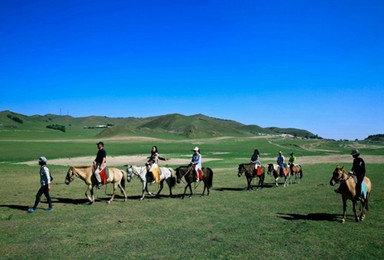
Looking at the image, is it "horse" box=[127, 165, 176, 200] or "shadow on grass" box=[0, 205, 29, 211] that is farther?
"horse" box=[127, 165, 176, 200]

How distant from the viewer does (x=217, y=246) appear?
933 centimetres

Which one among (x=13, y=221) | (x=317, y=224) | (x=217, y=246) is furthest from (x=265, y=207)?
(x=13, y=221)

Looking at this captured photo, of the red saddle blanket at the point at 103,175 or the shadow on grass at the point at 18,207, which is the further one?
the red saddle blanket at the point at 103,175

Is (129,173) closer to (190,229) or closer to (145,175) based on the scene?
(145,175)

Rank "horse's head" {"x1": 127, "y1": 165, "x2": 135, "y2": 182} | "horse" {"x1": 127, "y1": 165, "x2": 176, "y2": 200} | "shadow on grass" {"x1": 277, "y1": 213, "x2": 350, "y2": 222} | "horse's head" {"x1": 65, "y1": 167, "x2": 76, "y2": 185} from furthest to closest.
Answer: "horse" {"x1": 127, "y1": 165, "x2": 176, "y2": 200}
"horse's head" {"x1": 127, "y1": 165, "x2": 135, "y2": 182}
"horse's head" {"x1": 65, "y1": 167, "x2": 76, "y2": 185}
"shadow on grass" {"x1": 277, "y1": 213, "x2": 350, "y2": 222}

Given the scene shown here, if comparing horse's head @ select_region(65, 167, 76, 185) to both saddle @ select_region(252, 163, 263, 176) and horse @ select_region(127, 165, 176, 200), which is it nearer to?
horse @ select_region(127, 165, 176, 200)

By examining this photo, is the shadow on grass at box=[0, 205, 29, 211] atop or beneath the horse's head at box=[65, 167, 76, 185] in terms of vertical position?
beneath

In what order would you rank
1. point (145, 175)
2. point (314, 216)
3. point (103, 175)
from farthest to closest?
1. point (145, 175)
2. point (103, 175)
3. point (314, 216)

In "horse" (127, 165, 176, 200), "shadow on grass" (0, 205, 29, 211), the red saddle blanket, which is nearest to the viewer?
"shadow on grass" (0, 205, 29, 211)

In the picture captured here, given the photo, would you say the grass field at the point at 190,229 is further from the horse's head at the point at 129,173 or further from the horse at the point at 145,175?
the horse's head at the point at 129,173

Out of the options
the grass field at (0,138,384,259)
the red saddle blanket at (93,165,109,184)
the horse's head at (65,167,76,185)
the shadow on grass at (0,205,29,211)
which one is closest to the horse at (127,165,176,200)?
the grass field at (0,138,384,259)

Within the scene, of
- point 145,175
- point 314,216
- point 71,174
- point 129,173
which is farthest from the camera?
point 145,175

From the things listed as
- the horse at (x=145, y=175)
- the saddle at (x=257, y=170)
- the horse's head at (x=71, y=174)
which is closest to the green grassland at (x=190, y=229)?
the horse at (x=145, y=175)

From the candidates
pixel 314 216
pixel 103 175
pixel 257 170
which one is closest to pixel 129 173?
pixel 103 175
